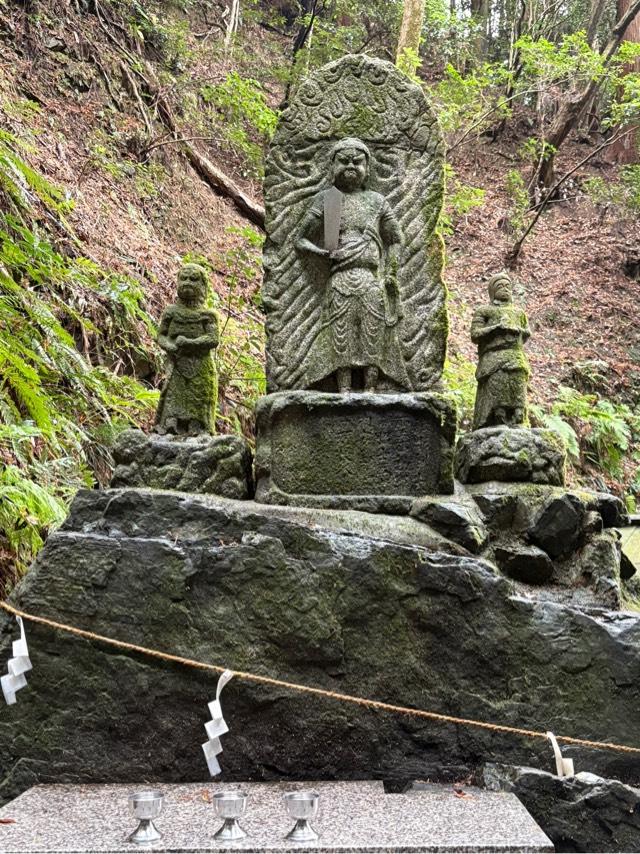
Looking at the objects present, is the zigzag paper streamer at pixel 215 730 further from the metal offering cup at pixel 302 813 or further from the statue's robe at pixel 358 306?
the statue's robe at pixel 358 306

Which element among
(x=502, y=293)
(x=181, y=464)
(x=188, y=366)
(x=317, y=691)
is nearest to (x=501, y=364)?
(x=502, y=293)

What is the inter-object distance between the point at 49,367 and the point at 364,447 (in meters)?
2.66

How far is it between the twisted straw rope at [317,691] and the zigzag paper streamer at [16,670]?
145 millimetres

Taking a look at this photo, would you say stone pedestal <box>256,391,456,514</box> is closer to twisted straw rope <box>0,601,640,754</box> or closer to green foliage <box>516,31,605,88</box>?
twisted straw rope <box>0,601,640,754</box>

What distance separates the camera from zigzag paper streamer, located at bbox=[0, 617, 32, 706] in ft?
11.6

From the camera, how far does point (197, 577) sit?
3.80 metres

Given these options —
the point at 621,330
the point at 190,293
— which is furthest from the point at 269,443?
the point at 621,330

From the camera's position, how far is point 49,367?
5988 mm

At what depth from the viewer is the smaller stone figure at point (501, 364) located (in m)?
4.87

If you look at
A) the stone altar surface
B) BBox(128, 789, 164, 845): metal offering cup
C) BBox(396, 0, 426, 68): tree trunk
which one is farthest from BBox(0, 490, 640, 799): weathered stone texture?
BBox(396, 0, 426, 68): tree trunk

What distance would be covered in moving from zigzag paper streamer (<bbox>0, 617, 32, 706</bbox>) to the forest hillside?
3.82ft

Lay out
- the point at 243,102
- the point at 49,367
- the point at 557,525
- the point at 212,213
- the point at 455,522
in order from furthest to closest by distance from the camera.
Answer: the point at 212,213
the point at 243,102
the point at 49,367
the point at 557,525
the point at 455,522

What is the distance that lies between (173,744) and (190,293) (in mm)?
2367

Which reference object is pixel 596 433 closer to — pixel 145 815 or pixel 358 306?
pixel 358 306
